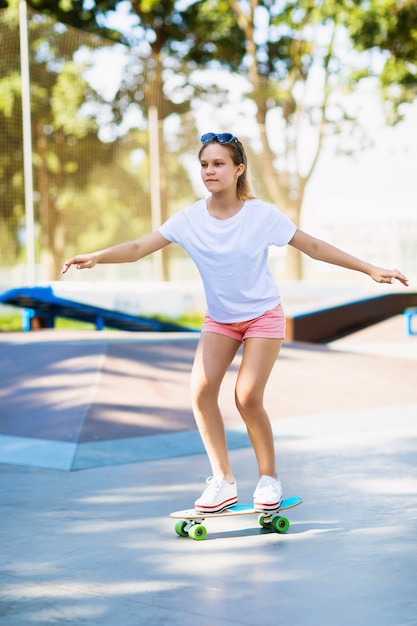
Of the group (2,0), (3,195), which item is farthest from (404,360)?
(2,0)

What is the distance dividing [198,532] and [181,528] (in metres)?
0.10

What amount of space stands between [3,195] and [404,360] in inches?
674

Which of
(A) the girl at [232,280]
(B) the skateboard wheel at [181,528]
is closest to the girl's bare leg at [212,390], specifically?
(A) the girl at [232,280]

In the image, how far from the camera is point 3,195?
25.8 meters

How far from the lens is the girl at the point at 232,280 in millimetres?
4266

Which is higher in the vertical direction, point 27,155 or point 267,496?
point 27,155

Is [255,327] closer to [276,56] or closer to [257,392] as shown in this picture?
[257,392]

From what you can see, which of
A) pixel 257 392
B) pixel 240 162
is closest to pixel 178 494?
pixel 257 392

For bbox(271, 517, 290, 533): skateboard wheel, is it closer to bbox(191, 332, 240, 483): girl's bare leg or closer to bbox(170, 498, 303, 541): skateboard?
bbox(170, 498, 303, 541): skateboard

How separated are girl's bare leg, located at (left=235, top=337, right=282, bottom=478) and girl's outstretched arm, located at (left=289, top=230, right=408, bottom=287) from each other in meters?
0.44

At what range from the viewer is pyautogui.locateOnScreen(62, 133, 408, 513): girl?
427 cm

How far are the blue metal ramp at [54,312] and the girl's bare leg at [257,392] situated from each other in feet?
37.8

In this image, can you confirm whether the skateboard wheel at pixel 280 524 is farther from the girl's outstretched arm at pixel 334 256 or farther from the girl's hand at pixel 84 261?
the girl's hand at pixel 84 261

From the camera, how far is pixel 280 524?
4.25 meters
